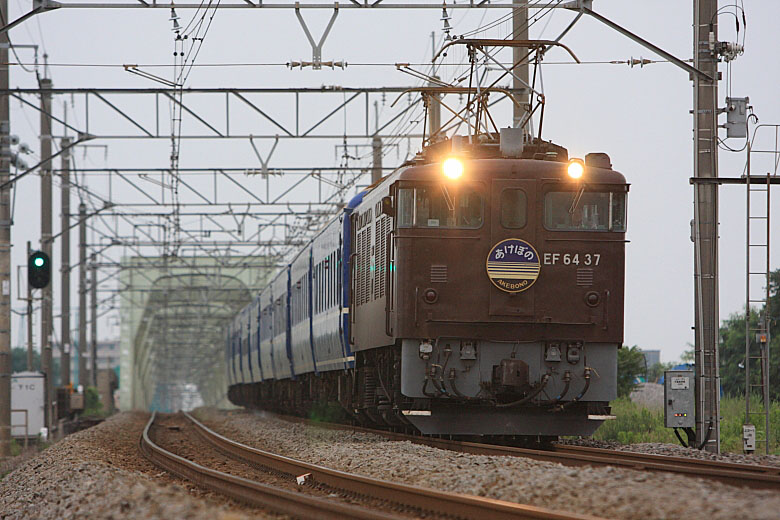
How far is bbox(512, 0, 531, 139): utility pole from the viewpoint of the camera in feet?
60.0

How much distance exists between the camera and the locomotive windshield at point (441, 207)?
14133 mm

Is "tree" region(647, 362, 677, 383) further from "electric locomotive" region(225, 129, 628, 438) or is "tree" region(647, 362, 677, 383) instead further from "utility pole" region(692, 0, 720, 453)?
"electric locomotive" region(225, 129, 628, 438)

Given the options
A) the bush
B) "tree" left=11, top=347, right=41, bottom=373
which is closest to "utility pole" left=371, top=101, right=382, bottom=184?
the bush

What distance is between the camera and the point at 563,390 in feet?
45.4

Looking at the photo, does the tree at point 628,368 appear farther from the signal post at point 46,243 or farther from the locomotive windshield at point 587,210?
the locomotive windshield at point 587,210

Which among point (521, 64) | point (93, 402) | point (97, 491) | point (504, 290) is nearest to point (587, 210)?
point (504, 290)

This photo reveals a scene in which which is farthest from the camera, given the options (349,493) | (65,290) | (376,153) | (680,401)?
(65,290)

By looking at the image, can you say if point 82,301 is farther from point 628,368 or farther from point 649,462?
point 649,462

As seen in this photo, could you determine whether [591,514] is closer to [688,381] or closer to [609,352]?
[609,352]

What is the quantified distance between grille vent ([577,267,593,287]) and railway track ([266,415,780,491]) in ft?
6.53

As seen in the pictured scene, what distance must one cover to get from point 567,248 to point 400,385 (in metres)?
2.66

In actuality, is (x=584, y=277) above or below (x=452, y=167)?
below

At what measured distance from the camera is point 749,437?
14.9 m

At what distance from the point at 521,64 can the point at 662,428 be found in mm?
6675
